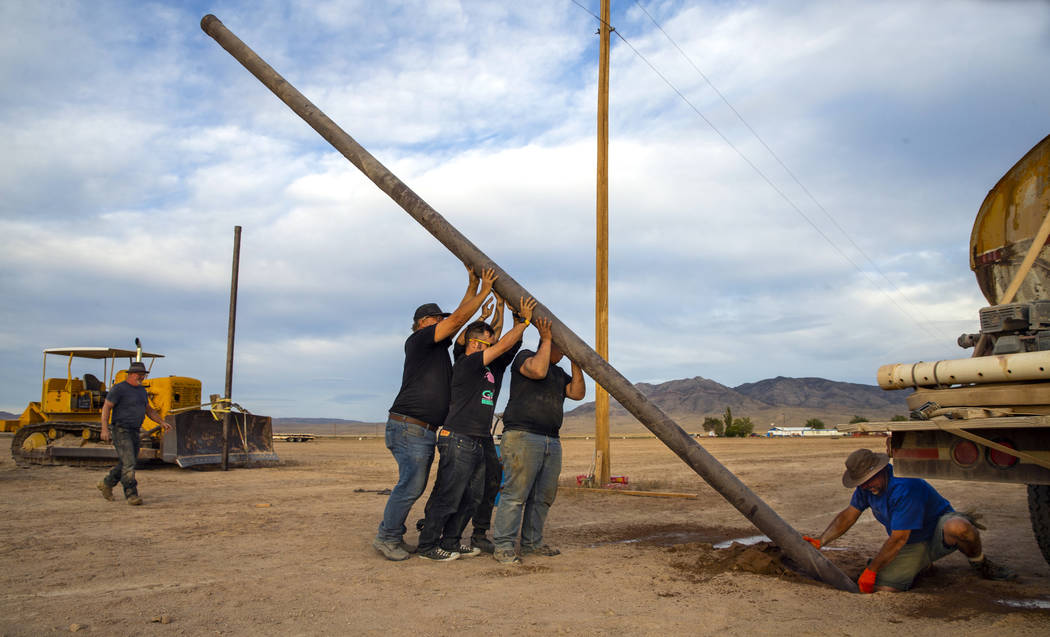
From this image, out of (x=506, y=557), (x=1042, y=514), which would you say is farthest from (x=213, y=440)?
(x=1042, y=514)

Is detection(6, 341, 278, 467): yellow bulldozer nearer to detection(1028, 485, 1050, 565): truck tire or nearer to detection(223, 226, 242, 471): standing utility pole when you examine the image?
detection(223, 226, 242, 471): standing utility pole

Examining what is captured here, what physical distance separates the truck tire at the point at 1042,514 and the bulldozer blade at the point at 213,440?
14.1 metres

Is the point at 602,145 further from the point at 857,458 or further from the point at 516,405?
the point at 857,458

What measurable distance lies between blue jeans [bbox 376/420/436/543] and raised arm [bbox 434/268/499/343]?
77 centimetres

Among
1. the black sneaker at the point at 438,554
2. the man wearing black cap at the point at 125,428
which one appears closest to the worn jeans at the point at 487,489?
the black sneaker at the point at 438,554

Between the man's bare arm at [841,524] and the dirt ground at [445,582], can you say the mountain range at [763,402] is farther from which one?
the man's bare arm at [841,524]

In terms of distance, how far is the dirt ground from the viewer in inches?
156

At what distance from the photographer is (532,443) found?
18.8 ft

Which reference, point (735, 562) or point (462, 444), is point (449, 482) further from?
point (735, 562)

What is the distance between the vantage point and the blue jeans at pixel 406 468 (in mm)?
5660

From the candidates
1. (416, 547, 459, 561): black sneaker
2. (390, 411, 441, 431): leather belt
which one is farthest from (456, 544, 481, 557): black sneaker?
(390, 411, 441, 431): leather belt

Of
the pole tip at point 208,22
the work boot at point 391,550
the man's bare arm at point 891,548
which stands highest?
the pole tip at point 208,22

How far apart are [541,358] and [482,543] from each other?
187 centimetres

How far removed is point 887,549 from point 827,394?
180 meters
